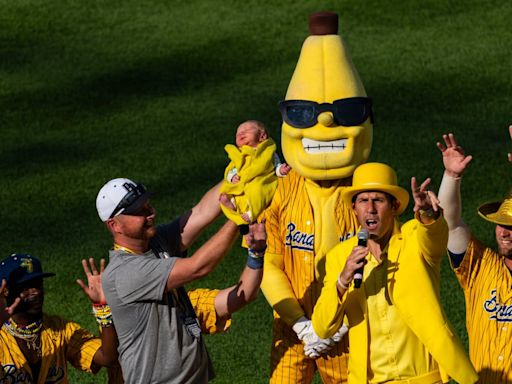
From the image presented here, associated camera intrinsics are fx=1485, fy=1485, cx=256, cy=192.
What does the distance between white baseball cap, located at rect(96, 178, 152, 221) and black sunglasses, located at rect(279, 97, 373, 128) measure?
1.28 metres

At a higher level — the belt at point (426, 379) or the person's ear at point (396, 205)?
the person's ear at point (396, 205)

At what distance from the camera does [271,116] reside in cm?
1794

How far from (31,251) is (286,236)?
5911 millimetres

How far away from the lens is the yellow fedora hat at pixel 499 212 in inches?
358

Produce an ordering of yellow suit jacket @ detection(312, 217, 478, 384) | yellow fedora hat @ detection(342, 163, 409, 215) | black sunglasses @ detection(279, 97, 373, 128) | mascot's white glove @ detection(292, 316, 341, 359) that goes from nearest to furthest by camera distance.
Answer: yellow suit jacket @ detection(312, 217, 478, 384), yellow fedora hat @ detection(342, 163, 409, 215), mascot's white glove @ detection(292, 316, 341, 359), black sunglasses @ detection(279, 97, 373, 128)

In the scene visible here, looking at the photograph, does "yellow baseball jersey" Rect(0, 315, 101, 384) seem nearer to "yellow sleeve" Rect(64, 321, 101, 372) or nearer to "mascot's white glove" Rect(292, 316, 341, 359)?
"yellow sleeve" Rect(64, 321, 101, 372)

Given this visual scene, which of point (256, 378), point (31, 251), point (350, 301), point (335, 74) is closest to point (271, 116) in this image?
point (31, 251)

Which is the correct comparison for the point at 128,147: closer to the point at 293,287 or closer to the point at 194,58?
the point at 194,58

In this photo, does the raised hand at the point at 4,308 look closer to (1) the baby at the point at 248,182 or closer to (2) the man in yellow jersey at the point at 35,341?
(2) the man in yellow jersey at the point at 35,341

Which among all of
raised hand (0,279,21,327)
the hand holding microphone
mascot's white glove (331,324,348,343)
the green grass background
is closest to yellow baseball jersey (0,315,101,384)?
raised hand (0,279,21,327)

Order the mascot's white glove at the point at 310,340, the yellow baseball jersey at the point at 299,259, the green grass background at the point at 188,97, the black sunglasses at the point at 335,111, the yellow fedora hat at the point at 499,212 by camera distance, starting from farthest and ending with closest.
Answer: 1. the green grass background at the point at 188,97
2. the black sunglasses at the point at 335,111
3. the yellow baseball jersey at the point at 299,259
4. the mascot's white glove at the point at 310,340
5. the yellow fedora hat at the point at 499,212

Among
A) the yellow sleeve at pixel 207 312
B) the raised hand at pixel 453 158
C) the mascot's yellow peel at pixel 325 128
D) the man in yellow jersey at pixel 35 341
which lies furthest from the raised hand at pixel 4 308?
the raised hand at pixel 453 158

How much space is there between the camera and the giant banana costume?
949 cm

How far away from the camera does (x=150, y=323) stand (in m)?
8.77
